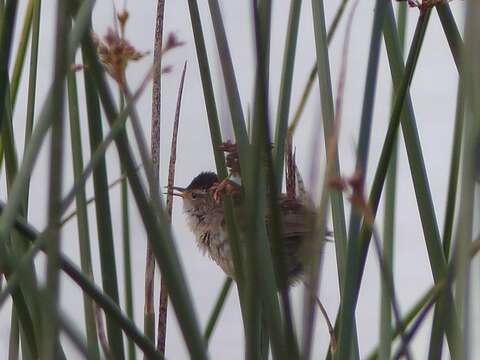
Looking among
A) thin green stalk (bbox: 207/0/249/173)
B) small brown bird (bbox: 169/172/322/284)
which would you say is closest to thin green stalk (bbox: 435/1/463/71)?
thin green stalk (bbox: 207/0/249/173)

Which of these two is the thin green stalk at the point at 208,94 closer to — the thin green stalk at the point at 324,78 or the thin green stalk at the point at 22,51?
the thin green stalk at the point at 324,78

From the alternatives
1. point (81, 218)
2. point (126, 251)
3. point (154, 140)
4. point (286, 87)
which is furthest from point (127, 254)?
point (286, 87)

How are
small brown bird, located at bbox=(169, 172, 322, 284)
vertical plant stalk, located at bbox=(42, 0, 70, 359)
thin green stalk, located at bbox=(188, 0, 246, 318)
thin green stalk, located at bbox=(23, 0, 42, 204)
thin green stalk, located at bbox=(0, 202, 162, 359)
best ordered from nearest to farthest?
vertical plant stalk, located at bbox=(42, 0, 70, 359), thin green stalk, located at bbox=(0, 202, 162, 359), thin green stalk, located at bbox=(188, 0, 246, 318), thin green stalk, located at bbox=(23, 0, 42, 204), small brown bird, located at bbox=(169, 172, 322, 284)

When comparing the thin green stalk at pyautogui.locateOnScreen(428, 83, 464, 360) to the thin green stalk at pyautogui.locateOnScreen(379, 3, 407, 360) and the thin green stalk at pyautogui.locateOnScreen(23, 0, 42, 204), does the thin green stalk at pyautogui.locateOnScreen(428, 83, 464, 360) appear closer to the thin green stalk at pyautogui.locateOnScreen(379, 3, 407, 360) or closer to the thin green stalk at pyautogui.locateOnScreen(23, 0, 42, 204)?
the thin green stalk at pyautogui.locateOnScreen(379, 3, 407, 360)

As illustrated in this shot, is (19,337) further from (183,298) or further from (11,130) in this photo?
(183,298)

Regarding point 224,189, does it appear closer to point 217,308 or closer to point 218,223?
point 217,308

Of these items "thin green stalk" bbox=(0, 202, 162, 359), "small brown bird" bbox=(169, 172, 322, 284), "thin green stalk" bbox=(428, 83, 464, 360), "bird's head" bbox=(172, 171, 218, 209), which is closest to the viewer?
"thin green stalk" bbox=(0, 202, 162, 359)
